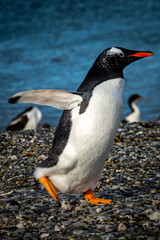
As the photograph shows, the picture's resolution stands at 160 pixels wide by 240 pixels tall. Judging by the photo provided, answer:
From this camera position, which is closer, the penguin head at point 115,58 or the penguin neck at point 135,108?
the penguin head at point 115,58

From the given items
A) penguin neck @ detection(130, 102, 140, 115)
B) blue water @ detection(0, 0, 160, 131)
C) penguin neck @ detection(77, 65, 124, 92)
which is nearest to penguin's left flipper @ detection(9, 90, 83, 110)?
penguin neck @ detection(77, 65, 124, 92)

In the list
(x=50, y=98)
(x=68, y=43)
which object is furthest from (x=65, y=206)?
(x=68, y=43)

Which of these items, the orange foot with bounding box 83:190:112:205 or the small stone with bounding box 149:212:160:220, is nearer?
the small stone with bounding box 149:212:160:220

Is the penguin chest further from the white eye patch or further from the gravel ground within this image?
the gravel ground

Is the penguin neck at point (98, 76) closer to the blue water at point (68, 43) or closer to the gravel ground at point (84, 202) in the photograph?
the gravel ground at point (84, 202)

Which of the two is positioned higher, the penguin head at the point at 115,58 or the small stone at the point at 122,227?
the penguin head at the point at 115,58

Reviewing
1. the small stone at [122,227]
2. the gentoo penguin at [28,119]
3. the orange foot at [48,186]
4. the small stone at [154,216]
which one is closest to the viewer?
the small stone at [122,227]

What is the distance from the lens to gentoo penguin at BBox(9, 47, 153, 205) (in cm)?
367

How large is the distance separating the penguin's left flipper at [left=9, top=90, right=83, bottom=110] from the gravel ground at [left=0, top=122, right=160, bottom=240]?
3.47 feet

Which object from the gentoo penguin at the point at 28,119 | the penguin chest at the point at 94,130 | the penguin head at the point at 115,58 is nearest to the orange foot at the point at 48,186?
the penguin chest at the point at 94,130

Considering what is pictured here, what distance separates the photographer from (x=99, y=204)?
4.04 metres

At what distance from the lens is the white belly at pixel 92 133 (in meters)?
3.65

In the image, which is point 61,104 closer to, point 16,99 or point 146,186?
point 16,99

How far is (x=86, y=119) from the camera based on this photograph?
3.66 m
